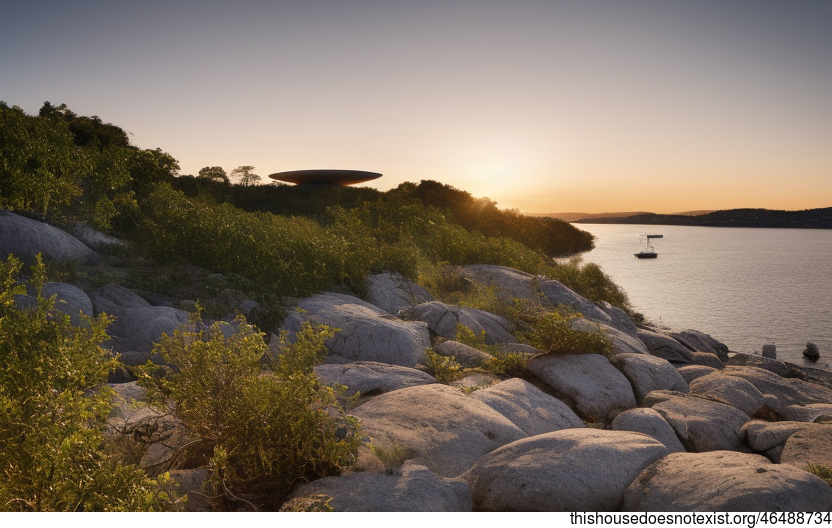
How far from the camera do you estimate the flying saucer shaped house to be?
5016 centimetres

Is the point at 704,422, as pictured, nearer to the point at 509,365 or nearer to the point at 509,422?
the point at 509,365

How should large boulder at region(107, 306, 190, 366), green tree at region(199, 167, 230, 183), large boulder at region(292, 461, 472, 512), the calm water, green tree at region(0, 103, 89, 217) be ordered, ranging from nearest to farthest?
large boulder at region(292, 461, 472, 512) < large boulder at region(107, 306, 190, 366) < green tree at region(0, 103, 89, 217) < the calm water < green tree at region(199, 167, 230, 183)

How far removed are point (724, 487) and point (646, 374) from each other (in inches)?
221

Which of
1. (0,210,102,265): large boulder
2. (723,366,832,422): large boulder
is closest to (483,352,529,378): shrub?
(723,366,832,422): large boulder

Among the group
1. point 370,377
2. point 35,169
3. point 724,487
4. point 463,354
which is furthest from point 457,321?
point 35,169

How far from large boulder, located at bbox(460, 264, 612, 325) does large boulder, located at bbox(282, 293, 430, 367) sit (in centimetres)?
539

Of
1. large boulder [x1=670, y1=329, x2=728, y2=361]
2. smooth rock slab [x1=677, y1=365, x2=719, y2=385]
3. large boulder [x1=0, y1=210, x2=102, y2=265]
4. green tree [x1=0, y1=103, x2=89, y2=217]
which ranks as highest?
green tree [x1=0, y1=103, x2=89, y2=217]

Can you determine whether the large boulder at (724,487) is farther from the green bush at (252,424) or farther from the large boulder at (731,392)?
the large boulder at (731,392)

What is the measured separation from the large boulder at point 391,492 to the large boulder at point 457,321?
6.47m

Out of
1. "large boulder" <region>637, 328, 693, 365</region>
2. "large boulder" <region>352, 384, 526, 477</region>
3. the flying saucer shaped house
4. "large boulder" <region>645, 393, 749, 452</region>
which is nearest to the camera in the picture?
"large boulder" <region>352, 384, 526, 477</region>

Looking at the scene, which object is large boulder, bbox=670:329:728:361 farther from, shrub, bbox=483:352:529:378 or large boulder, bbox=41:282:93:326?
large boulder, bbox=41:282:93:326

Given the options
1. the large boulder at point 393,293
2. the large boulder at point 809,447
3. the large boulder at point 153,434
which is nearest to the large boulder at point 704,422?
the large boulder at point 809,447

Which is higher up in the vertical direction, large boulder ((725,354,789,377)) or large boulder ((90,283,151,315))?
large boulder ((90,283,151,315))
